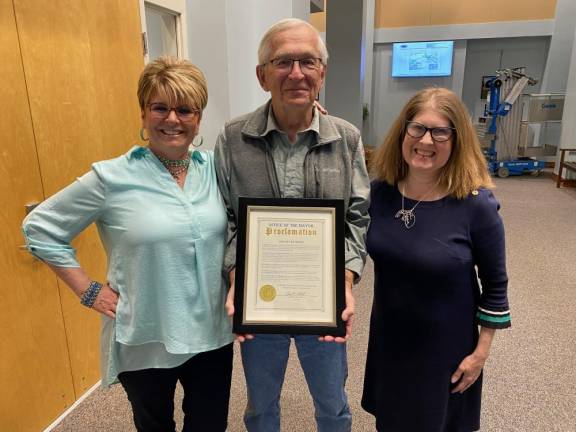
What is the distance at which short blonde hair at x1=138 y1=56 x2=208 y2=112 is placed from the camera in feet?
3.87

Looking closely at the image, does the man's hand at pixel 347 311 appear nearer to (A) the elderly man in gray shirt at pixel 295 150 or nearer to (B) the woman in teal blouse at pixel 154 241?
(A) the elderly man in gray shirt at pixel 295 150

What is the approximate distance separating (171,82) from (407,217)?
0.81 m

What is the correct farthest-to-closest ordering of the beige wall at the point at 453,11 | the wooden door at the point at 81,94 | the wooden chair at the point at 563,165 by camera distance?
the beige wall at the point at 453,11 < the wooden chair at the point at 563,165 < the wooden door at the point at 81,94

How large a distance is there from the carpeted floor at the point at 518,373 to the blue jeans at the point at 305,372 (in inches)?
21.7

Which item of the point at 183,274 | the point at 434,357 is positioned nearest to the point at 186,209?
the point at 183,274

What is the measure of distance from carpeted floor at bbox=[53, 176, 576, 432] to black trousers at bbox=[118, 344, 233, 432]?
690 millimetres

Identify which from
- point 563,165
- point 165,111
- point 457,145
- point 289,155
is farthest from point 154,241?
point 563,165

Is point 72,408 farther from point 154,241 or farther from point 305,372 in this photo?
point 154,241

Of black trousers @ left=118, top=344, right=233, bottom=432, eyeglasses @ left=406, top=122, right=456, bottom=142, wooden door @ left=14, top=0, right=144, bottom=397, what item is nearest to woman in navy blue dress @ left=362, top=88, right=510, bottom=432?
eyeglasses @ left=406, top=122, right=456, bottom=142

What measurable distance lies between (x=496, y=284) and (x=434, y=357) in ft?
1.01

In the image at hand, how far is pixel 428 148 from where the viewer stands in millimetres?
1284

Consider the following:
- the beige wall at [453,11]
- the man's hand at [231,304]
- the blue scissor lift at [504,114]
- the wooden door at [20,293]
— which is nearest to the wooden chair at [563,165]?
the blue scissor lift at [504,114]

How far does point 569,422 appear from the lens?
2.08m

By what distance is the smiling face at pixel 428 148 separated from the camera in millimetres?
1279
